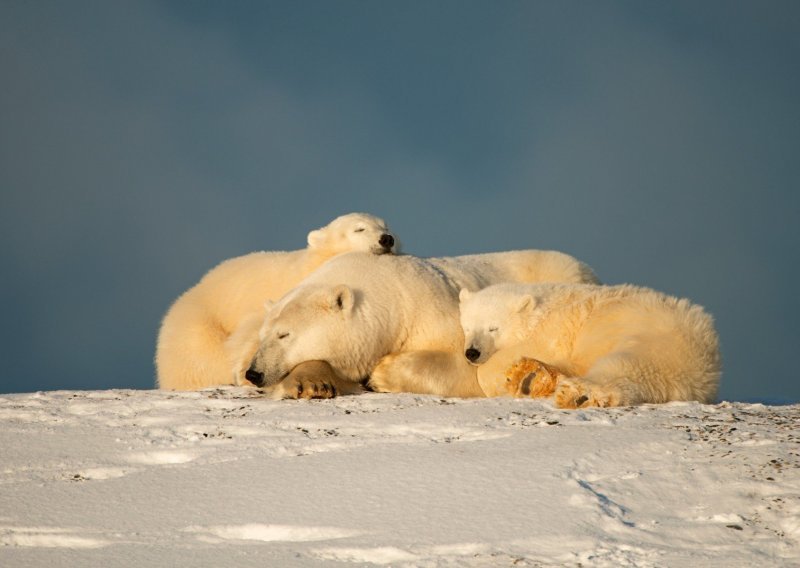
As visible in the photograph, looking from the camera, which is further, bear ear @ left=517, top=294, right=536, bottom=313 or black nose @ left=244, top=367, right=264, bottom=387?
bear ear @ left=517, top=294, right=536, bottom=313

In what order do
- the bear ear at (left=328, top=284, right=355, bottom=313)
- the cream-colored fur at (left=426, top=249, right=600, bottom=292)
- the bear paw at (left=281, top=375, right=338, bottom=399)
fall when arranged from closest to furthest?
1. the bear paw at (left=281, top=375, right=338, bottom=399)
2. the bear ear at (left=328, top=284, right=355, bottom=313)
3. the cream-colored fur at (left=426, top=249, right=600, bottom=292)

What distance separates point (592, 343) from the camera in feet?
22.6

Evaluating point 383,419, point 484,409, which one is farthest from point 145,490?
A: point 484,409

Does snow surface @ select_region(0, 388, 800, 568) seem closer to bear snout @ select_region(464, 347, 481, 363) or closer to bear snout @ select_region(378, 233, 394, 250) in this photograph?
bear snout @ select_region(464, 347, 481, 363)

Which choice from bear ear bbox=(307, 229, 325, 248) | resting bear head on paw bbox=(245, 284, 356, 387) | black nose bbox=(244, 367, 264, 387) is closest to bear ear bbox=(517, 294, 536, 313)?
resting bear head on paw bbox=(245, 284, 356, 387)

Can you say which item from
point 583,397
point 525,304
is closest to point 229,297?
point 525,304

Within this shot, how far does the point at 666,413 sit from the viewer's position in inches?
228

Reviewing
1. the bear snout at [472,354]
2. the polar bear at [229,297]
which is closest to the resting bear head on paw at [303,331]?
the bear snout at [472,354]

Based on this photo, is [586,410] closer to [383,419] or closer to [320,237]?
[383,419]

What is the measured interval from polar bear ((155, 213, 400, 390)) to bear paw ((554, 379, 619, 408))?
315 cm

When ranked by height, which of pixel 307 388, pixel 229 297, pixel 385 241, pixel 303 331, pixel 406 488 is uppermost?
pixel 385 241

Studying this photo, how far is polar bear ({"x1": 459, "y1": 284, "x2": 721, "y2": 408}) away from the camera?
632cm

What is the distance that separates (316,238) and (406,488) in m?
5.51

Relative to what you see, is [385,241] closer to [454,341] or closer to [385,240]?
[385,240]
